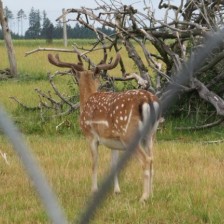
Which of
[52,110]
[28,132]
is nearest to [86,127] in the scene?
[28,132]

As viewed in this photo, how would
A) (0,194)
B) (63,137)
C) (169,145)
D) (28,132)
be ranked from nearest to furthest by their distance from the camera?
(0,194) < (169,145) < (63,137) < (28,132)

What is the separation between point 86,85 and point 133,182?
1008mm

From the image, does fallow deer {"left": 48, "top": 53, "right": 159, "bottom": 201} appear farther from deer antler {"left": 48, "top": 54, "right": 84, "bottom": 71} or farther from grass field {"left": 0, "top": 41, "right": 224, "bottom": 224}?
deer antler {"left": 48, "top": 54, "right": 84, "bottom": 71}

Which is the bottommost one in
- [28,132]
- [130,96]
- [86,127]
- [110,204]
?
[28,132]

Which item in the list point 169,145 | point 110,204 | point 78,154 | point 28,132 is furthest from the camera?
point 28,132

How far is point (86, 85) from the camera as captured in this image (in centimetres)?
600

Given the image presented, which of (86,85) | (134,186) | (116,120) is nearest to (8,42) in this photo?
(86,85)

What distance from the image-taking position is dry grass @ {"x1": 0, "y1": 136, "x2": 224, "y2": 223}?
4.63 metres

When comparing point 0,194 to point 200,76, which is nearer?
point 0,194

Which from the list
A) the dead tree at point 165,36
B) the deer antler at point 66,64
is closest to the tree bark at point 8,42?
the dead tree at point 165,36

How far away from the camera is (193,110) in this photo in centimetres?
929

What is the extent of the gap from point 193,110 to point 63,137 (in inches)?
78.3

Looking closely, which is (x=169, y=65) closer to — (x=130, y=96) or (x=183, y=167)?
(x=183, y=167)

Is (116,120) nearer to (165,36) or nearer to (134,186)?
(134,186)
